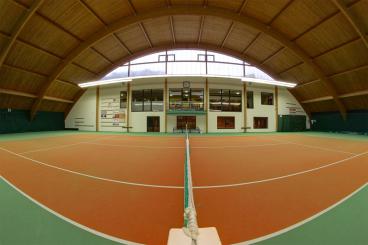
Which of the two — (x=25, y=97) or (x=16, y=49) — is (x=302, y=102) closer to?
(x=16, y=49)

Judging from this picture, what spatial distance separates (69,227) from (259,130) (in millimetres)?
25678

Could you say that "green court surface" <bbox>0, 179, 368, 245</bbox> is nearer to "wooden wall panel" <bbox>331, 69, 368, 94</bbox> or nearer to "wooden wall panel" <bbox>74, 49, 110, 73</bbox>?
"wooden wall panel" <bbox>74, 49, 110, 73</bbox>

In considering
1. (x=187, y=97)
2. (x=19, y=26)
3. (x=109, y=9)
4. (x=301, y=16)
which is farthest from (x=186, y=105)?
(x=19, y=26)

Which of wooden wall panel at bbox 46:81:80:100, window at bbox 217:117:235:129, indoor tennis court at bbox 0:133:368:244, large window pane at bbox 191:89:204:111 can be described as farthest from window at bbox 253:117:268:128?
wooden wall panel at bbox 46:81:80:100

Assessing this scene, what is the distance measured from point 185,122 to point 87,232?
21742 millimetres

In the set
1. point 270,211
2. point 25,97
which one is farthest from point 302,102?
point 25,97

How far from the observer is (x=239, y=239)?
212cm

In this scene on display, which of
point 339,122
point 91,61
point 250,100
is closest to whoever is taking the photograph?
point 91,61

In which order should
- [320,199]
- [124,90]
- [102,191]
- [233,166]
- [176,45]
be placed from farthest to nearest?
[124,90] → [176,45] → [233,166] → [102,191] → [320,199]

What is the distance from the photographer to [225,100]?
79.8 feet

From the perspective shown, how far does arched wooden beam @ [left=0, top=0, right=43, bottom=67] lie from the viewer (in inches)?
480

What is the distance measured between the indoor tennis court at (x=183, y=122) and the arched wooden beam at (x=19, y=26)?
0.14m

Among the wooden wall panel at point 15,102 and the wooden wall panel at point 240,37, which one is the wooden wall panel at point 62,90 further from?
the wooden wall panel at point 240,37

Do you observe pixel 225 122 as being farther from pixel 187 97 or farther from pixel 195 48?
pixel 195 48
